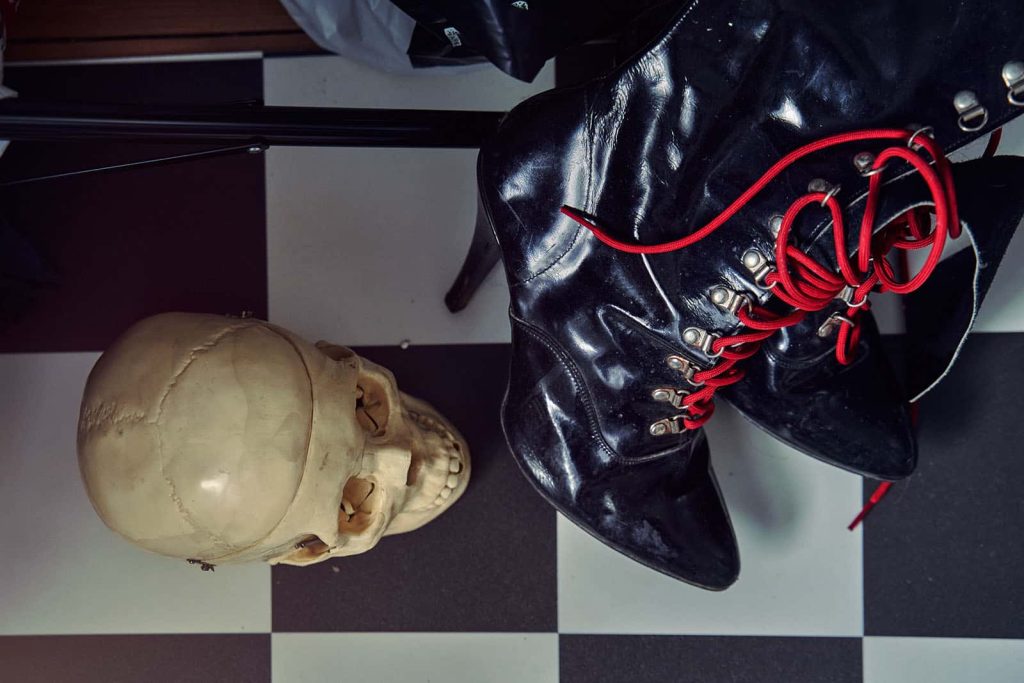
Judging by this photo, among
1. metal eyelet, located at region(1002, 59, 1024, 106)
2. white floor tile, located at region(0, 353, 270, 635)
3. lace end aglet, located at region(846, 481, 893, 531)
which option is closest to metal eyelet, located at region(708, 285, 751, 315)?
metal eyelet, located at region(1002, 59, 1024, 106)

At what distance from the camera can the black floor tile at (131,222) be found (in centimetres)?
101

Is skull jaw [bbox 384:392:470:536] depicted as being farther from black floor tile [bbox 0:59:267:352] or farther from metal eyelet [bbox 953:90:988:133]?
metal eyelet [bbox 953:90:988:133]

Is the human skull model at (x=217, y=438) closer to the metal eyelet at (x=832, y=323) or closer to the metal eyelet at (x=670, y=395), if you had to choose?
the metal eyelet at (x=670, y=395)

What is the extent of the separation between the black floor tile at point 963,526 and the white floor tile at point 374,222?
A: 552 mm

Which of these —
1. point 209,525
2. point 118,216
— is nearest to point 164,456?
point 209,525

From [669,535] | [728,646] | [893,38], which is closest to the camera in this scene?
[893,38]

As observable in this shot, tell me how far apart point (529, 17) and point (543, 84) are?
0.28 m

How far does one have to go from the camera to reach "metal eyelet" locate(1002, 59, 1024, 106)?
0.52m

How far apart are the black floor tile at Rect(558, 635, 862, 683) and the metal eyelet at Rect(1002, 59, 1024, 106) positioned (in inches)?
27.8

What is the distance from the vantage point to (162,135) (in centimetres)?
71

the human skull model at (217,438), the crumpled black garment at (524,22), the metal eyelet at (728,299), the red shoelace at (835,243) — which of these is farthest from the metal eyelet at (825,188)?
the human skull model at (217,438)

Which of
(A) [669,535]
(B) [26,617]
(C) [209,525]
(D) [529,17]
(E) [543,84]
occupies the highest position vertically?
(D) [529,17]

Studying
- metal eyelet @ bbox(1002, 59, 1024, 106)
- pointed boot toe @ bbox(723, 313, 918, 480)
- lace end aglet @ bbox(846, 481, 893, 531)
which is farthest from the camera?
lace end aglet @ bbox(846, 481, 893, 531)

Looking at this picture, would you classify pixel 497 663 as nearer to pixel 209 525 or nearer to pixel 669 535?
pixel 669 535
